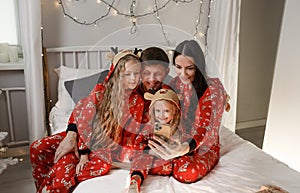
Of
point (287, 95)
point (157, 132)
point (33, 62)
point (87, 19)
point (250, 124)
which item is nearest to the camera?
point (157, 132)

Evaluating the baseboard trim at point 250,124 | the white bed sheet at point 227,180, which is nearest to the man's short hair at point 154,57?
the white bed sheet at point 227,180

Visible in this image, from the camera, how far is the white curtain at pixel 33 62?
2004mm

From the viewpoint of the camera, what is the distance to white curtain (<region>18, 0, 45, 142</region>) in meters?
2.00

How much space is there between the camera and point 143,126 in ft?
4.43

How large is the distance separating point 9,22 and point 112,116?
4.96ft

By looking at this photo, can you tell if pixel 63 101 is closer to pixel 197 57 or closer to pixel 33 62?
pixel 33 62

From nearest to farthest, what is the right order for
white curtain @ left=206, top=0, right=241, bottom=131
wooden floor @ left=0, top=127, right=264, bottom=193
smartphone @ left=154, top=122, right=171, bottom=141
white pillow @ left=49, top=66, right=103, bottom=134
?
smartphone @ left=154, top=122, right=171, bottom=141 < white pillow @ left=49, top=66, right=103, bottom=134 < wooden floor @ left=0, top=127, right=264, bottom=193 < white curtain @ left=206, top=0, right=241, bottom=131

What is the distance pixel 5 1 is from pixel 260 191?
221 cm

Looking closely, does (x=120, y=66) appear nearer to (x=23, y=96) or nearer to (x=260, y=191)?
(x=260, y=191)

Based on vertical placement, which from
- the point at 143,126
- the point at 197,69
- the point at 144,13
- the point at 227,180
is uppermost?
the point at 144,13

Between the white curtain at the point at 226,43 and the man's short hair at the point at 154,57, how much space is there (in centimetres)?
120

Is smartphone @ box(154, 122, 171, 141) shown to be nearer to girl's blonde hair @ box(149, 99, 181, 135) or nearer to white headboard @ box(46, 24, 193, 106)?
girl's blonde hair @ box(149, 99, 181, 135)

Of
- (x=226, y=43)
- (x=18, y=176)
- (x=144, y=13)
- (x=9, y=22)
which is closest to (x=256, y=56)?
(x=226, y=43)

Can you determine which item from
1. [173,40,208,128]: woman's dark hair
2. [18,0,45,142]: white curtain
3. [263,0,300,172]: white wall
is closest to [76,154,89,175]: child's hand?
[173,40,208,128]: woman's dark hair
